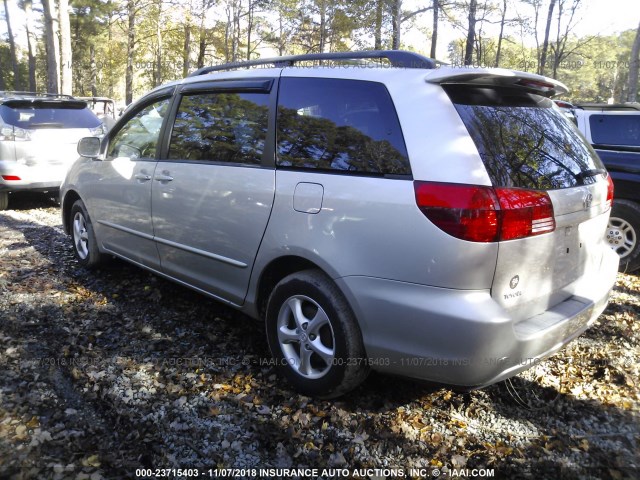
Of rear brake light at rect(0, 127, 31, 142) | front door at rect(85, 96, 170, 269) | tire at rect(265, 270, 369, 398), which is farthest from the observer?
rear brake light at rect(0, 127, 31, 142)

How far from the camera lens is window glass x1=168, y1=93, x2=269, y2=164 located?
315 cm

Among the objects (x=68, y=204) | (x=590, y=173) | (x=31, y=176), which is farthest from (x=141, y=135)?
(x=31, y=176)

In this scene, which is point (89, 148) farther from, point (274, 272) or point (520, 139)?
point (520, 139)

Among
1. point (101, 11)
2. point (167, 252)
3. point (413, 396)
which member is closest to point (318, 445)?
point (413, 396)

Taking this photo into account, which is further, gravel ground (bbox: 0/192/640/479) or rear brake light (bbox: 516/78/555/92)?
rear brake light (bbox: 516/78/555/92)

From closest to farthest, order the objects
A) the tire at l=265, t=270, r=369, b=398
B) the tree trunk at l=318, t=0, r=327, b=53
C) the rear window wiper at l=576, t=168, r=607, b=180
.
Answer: the tire at l=265, t=270, r=369, b=398 → the rear window wiper at l=576, t=168, r=607, b=180 → the tree trunk at l=318, t=0, r=327, b=53

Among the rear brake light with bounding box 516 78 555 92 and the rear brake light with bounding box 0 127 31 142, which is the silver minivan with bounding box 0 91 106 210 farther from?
the rear brake light with bounding box 516 78 555 92

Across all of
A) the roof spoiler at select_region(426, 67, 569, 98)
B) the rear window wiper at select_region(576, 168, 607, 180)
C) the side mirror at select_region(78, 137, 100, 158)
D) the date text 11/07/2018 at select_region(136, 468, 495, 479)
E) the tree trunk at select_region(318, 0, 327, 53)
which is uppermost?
the tree trunk at select_region(318, 0, 327, 53)

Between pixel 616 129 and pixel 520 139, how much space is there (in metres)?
4.17

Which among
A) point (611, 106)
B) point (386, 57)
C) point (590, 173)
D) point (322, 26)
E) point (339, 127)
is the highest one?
point (322, 26)

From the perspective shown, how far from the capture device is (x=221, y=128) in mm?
3410

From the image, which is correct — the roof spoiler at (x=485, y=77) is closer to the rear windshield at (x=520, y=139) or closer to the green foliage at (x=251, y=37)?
the rear windshield at (x=520, y=139)

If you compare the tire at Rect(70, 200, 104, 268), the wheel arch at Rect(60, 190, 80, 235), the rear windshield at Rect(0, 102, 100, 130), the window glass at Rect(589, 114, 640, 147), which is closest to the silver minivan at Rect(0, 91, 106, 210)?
the rear windshield at Rect(0, 102, 100, 130)

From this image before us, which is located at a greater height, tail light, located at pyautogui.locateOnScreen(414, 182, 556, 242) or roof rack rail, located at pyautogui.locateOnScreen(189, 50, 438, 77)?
roof rack rail, located at pyautogui.locateOnScreen(189, 50, 438, 77)
